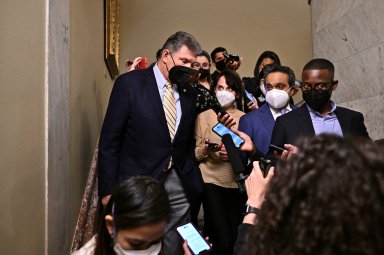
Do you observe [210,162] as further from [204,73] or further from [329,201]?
[329,201]

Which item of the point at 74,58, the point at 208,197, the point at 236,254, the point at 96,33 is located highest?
the point at 96,33

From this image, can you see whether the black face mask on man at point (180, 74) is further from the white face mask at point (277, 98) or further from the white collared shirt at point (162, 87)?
the white face mask at point (277, 98)

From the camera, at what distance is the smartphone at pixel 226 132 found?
8.78ft

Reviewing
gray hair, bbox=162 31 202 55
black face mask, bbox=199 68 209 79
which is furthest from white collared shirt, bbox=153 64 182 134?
black face mask, bbox=199 68 209 79

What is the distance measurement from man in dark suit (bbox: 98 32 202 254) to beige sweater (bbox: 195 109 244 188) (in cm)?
39

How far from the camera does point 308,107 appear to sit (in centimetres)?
289

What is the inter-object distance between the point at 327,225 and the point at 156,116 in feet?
6.37

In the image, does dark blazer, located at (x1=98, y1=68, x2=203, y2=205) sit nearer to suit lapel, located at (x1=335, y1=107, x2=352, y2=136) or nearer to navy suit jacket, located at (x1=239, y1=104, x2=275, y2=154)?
navy suit jacket, located at (x1=239, y1=104, x2=275, y2=154)

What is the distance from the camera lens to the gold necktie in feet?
9.11

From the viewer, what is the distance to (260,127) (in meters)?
3.17

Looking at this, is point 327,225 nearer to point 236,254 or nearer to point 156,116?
point 236,254

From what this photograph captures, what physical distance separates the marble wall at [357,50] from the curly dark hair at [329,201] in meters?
3.04

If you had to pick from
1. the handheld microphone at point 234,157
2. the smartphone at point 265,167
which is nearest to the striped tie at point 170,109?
the handheld microphone at point 234,157

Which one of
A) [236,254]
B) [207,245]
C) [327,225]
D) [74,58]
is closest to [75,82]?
[74,58]
